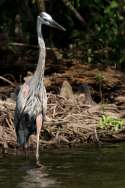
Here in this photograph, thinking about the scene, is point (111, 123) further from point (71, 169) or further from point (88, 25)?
point (88, 25)

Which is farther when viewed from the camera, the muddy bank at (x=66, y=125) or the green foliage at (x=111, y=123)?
the green foliage at (x=111, y=123)

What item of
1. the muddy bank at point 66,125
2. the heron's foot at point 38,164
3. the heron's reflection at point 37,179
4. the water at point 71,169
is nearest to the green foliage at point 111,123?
the muddy bank at point 66,125

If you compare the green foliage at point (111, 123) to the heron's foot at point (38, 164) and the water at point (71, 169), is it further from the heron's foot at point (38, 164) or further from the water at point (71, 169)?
the heron's foot at point (38, 164)

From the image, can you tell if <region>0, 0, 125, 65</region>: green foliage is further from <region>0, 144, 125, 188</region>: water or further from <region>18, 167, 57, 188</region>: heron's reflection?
<region>18, 167, 57, 188</region>: heron's reflection

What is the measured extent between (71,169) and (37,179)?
2.62ft

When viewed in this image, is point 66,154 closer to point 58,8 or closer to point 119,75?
point 119,75

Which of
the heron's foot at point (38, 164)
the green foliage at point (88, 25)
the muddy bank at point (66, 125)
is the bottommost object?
the heron's foot at point (38, 164)

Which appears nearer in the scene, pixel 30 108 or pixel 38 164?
pixel 38 164

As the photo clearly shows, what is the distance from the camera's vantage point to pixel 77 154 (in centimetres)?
1075

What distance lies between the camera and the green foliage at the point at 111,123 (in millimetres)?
12172

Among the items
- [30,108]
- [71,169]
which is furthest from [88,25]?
[71,169]

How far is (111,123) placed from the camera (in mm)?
12273

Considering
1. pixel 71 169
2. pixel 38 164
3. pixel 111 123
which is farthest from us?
pixel 111 123

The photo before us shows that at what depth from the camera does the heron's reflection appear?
8430 mm
